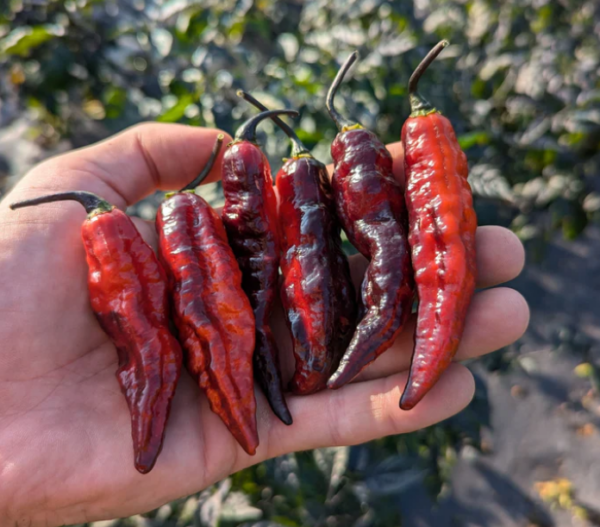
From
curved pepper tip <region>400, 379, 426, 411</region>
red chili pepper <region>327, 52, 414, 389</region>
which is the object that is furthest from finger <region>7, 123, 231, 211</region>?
curved pepper tip <region>400, 379, 426, 411</region>

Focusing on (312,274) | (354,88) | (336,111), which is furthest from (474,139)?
(312,274)

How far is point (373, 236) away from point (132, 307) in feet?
4.89

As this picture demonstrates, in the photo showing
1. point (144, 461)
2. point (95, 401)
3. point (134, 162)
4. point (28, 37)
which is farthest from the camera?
point (28, 37)

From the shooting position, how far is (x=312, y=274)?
3371mm

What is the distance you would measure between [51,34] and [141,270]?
9.76ft

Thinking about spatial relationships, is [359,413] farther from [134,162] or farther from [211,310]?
[134,162]

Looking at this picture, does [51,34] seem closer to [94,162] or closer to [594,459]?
[94,162]

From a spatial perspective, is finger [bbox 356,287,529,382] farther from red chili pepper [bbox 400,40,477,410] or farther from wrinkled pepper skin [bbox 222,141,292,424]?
wrinkled pepper skin [bbox 222,141,292,424]

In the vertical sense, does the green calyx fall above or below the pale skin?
above

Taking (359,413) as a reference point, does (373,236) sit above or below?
above

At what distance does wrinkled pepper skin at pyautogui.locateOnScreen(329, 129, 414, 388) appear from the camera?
3150 mm

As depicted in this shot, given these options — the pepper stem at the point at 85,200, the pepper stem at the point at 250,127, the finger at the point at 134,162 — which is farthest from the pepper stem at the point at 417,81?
the pepper stem at the point at 85,200

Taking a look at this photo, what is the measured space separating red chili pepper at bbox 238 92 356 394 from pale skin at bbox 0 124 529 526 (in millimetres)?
247

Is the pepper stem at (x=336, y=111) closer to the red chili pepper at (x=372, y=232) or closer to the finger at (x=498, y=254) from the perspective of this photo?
the red chili pepper at (x=372, y=232)
